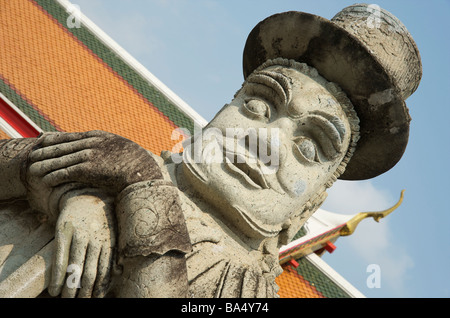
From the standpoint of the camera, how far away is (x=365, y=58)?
11.5 ft

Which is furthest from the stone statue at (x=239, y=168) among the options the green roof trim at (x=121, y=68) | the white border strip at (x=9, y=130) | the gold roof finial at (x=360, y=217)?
the green roof trim at (x=121, y=68)

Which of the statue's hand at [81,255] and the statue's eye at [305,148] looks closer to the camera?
the statue's hand at [81,255]

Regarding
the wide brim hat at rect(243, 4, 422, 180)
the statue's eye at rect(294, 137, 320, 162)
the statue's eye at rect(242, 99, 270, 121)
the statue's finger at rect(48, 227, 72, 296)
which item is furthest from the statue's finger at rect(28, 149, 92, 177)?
the wide brim hat at rect(243, 4, 422, 180)

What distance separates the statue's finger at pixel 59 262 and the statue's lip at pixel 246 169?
3.14ft

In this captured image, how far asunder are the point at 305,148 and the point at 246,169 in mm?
393

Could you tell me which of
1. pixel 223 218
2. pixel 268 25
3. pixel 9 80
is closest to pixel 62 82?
pixel 9 80

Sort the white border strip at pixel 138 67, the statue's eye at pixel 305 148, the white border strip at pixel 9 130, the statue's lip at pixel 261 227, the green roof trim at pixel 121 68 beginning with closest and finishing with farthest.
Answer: the statue's lip at pixel 261 227 → the statue's eye at pixel 305 148 → the white border strip at pixel 9 130 → the green roof trim at pixel 121 68 → the white border strip at pixel 138 67

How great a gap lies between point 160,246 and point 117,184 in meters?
0.46

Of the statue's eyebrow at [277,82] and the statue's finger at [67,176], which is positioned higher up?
the statue's eyebrow at [277,82]

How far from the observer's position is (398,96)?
3.55 m

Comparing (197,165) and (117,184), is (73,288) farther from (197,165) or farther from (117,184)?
(197,165)

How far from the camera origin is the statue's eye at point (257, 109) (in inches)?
138

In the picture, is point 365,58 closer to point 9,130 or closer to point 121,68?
point 9,130

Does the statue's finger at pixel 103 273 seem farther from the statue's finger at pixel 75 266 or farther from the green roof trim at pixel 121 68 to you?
the green roof trim at pixel 121 68
